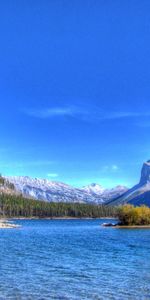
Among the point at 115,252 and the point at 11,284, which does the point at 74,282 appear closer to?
the point at 11,284

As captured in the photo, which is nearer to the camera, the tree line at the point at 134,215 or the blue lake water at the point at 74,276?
the blue lake water at the point at 74,276

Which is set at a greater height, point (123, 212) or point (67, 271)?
point (123, 212)

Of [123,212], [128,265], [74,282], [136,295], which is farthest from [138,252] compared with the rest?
[123,212]

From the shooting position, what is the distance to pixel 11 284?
4412cm

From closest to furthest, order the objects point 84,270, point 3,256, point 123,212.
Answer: point 84,270 < point 3,256 < point 123,212

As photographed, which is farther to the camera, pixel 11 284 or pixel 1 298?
pixel 11 284

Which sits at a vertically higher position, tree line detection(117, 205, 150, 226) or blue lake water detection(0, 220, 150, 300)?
tree line detection(117, 205, 150, 226)

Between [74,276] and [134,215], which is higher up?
[134,215]

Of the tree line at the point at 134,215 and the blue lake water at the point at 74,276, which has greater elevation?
the tree line at the point at 134,215

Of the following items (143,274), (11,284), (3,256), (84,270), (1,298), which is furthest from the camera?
(3,256)

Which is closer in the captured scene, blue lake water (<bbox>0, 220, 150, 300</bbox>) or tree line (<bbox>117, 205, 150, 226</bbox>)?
blue lake water (<bbox>0, 220, 150, 300</bbox>)

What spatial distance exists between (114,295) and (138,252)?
131 ft

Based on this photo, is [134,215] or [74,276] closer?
[74,276]

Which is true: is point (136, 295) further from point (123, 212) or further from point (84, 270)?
point (123, 212)
